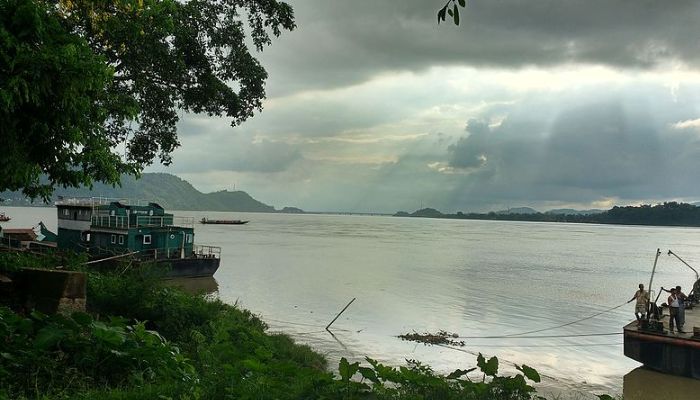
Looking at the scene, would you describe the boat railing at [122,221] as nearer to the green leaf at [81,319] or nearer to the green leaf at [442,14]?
the green leaf at [81,319]

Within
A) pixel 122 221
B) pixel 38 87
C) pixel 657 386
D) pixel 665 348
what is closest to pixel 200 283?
pixel 122 221

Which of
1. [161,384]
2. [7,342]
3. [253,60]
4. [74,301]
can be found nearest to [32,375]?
[7,342]

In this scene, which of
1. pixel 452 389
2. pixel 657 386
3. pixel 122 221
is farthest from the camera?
pixel 122 221

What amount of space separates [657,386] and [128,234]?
3315cm

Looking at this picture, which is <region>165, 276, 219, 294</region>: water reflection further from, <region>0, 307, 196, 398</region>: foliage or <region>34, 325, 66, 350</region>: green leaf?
<region>34, 325, 66, 350</region>: green leaf

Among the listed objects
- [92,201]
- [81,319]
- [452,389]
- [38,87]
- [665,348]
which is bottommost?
[665,348]

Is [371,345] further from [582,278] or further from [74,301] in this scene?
[582,278]

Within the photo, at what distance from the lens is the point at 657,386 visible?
18656 millimetres

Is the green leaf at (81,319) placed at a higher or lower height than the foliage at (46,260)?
higher

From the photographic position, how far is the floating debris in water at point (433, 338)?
23219 mm

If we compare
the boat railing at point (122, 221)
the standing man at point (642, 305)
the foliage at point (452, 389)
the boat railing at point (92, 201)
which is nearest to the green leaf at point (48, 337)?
the foliage at point (452, 389)

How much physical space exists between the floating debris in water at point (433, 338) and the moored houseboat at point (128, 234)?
19504mm

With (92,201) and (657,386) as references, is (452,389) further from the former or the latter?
(92,201)

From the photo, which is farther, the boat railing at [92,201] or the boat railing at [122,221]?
the boat railing at [92,201]
